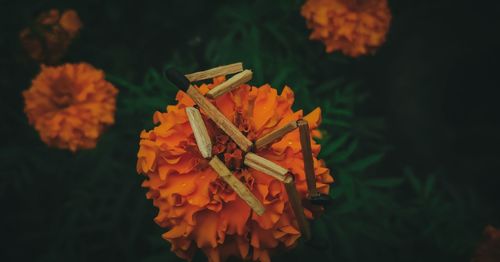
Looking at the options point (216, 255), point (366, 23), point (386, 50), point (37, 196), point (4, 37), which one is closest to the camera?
point (216, 255)

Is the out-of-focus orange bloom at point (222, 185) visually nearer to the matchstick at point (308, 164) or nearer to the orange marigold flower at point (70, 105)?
the matchstick at point (308, 164)

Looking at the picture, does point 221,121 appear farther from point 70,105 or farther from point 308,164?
point 70,105

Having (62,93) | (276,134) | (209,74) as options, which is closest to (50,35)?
(62,93)

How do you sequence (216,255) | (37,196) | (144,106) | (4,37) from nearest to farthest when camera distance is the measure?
(216,255) < (144,106) < (4,37) < (37,196)

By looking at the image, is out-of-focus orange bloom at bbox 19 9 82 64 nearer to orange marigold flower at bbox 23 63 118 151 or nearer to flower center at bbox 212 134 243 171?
orange marigold flower at bbox 23 63 118 151

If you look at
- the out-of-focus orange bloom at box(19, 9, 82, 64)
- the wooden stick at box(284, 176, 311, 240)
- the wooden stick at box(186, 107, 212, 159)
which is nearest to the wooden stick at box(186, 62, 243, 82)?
the wooden stick at box(186, 107, 212, 159)

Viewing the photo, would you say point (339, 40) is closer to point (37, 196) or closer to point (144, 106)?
point (144, 106)

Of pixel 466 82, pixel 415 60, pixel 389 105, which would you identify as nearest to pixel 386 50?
pixel 415 60
